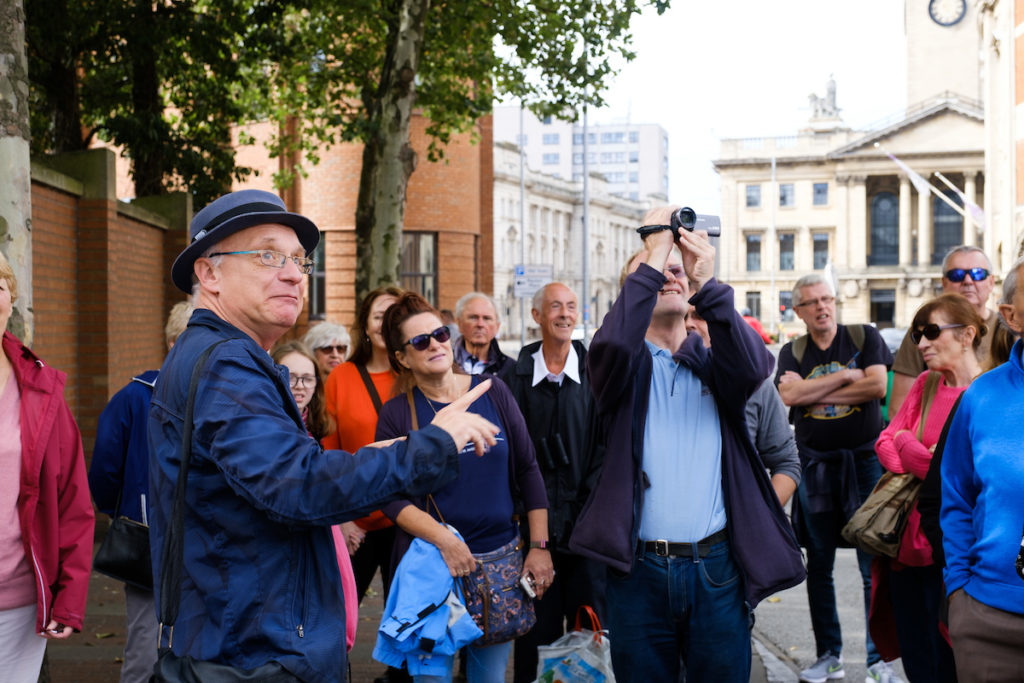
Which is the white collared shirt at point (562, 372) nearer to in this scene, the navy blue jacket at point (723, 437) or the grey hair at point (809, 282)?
the grey hair at point (809, 282)

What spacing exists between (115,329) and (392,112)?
13.4 ft

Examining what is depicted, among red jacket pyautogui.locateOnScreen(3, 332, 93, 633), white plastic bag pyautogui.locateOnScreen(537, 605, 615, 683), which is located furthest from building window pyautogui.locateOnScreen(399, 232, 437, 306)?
red jacket pyautogui.locateOnScreen(3, 332, 93, 633)

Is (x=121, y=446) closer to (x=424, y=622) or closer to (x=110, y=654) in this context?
(x=424, y=622)

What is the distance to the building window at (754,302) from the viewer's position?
9244 centimetres

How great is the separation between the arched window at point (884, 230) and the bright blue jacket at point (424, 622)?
9357cm

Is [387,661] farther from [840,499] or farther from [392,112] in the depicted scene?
[392,112]

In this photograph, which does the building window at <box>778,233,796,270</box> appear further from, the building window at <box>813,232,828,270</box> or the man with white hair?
the man with white hair

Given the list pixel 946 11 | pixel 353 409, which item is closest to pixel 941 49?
pixel 946 11

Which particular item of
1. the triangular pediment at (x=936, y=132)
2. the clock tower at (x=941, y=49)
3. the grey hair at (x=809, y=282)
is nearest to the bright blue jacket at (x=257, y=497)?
the grey hair at (x=809, y=282)

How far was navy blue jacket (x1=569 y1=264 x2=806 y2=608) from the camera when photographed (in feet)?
11.4

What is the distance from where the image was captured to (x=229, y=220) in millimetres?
2555

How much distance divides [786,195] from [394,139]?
8609 centimetres

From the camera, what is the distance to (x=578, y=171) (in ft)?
431

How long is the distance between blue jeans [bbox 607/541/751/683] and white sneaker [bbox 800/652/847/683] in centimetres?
245
